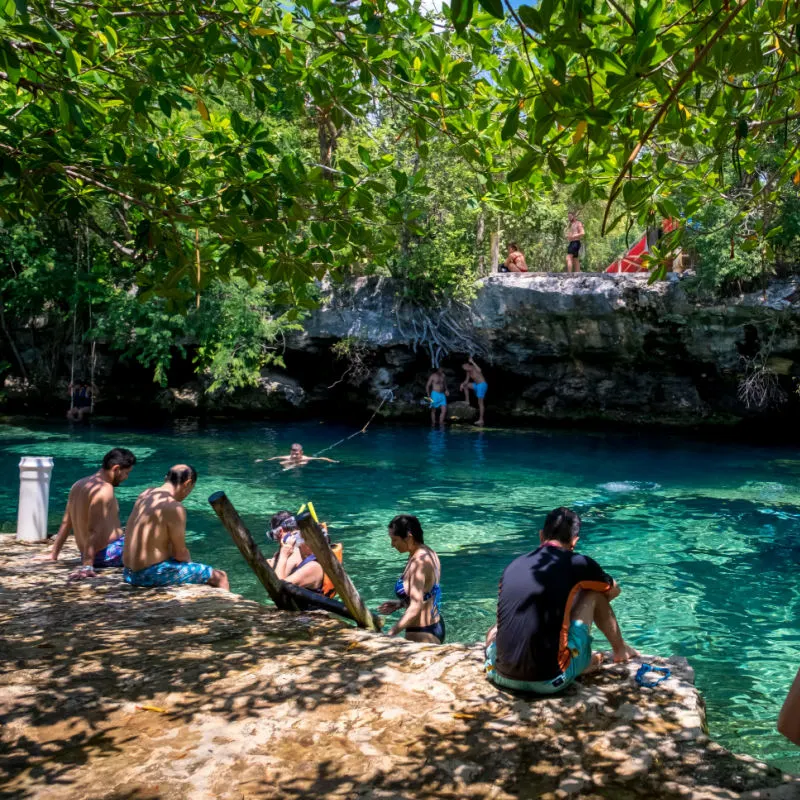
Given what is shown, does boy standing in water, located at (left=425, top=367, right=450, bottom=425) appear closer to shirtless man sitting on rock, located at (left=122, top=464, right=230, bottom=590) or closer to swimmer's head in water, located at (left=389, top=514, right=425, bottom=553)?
shirtless man sitting on rock, located at (left=122, top=464, right=230, bottom=590)

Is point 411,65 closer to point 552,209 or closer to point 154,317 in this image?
point 154,317

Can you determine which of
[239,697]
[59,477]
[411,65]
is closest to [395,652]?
[239,697]

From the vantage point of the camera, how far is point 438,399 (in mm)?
24766

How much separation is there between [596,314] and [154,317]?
12.2m

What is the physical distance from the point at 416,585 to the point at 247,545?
1.44m

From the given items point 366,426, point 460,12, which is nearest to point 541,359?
point 366,426

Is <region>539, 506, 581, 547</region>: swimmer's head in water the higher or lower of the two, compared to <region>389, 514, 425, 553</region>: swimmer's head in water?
higher

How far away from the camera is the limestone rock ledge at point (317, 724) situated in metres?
3.73

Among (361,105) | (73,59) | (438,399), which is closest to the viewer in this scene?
(73,59)

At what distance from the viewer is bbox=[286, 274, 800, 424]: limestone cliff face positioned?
70.5 ft

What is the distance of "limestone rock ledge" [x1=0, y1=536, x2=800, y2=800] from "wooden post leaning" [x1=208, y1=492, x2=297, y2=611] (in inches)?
25.0

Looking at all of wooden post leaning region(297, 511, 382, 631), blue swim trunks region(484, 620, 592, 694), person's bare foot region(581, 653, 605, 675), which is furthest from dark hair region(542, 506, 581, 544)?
wooden post leaning region(297, 511, 382, 631)

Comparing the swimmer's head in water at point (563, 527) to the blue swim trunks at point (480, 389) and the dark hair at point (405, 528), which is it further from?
the blue swim trunks at point (480, 389)

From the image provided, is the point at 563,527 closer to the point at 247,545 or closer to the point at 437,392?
the point at 247,545
